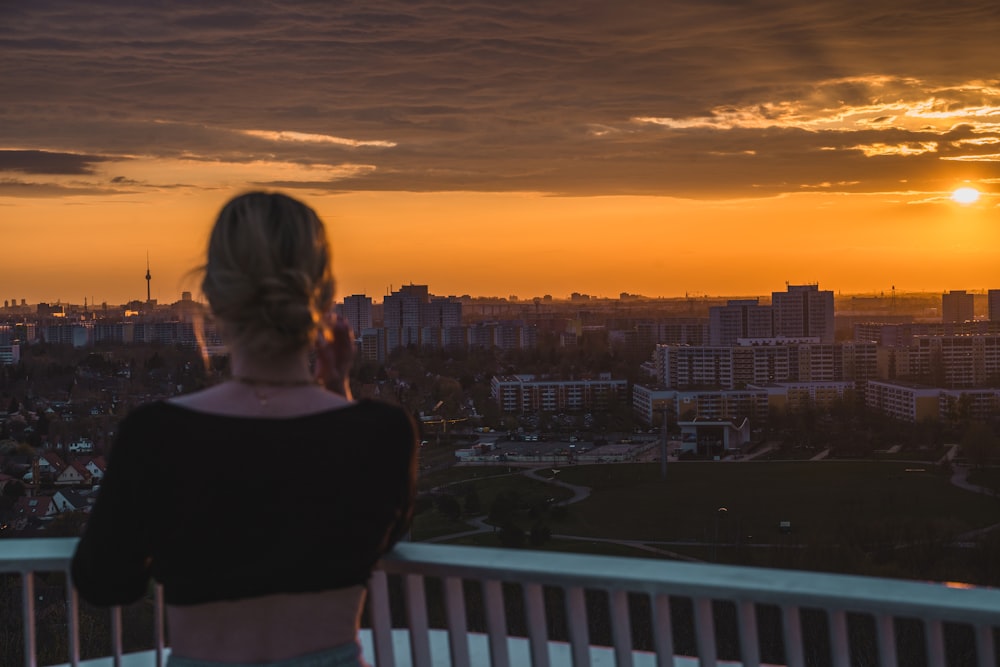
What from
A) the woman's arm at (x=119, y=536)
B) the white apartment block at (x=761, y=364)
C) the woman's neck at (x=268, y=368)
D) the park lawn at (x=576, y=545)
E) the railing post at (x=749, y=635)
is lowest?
the park lawn at (x=576, y=545)

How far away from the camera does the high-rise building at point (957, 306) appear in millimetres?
38750

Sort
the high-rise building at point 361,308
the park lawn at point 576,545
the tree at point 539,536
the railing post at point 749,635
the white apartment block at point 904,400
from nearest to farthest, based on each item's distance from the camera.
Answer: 1. the railing post at point 749,635
2. the park lawn at point 576,545
3. the tree at point 539,536
4. the white apartment block at point 904,400
5. the high-rise building at point 361,308

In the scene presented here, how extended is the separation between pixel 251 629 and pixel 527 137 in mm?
34923

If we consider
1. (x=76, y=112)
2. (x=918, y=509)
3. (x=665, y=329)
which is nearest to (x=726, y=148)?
(x=665, y=329)

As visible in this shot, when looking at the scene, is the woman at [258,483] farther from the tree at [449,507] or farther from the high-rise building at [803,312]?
the high-rise building at [803,312]

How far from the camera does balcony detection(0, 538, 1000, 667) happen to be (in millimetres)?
1271

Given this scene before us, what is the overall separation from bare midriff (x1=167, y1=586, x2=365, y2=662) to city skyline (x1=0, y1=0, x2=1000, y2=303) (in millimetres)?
12928

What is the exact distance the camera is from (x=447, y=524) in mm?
19078

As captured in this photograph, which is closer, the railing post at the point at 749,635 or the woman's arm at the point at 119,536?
the woman's arm at the point at 119,536

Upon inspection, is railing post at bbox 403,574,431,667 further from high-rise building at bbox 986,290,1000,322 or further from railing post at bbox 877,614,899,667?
high-rise building at bbox 986,290,1000,322

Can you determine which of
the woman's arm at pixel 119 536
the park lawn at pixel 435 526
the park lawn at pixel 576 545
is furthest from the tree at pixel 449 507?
the woman's arm at pixel 119 536

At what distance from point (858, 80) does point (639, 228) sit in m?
10.3

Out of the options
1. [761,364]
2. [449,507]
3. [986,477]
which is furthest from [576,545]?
[761,364]

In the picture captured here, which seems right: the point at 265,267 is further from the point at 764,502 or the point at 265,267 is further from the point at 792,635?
the point at 764,502
